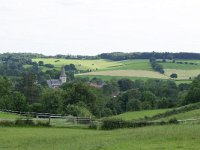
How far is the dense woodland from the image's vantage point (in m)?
88.1

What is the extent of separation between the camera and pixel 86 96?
296 ft

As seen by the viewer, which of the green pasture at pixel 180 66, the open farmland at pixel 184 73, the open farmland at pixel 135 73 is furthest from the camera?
the green pasture at pixel 180 66

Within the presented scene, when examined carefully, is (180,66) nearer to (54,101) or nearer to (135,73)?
(135,73)

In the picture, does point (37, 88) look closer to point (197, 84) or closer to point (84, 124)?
point (197, 84)

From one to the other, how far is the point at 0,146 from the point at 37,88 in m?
97.7

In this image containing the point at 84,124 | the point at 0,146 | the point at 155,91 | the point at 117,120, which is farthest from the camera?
the point at 155,91

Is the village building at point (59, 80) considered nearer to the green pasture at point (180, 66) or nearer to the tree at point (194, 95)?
the green pasture at point (180, 66)

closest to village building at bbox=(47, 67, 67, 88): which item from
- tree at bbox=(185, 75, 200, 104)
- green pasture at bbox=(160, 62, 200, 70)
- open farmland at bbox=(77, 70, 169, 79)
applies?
open farmland at bbox=(77, 70, 169, 79)

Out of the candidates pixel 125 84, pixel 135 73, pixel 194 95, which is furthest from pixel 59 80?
pixel 194 95

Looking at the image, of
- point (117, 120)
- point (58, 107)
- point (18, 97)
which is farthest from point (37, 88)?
point (117, 120)

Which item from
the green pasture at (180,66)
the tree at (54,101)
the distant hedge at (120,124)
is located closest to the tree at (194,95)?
the tree at (54,101)

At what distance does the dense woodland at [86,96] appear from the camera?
8806 centimetres

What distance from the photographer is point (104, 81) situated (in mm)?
173750

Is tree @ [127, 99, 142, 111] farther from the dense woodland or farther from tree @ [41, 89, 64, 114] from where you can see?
tree @ [41, 89, 64, 114]
